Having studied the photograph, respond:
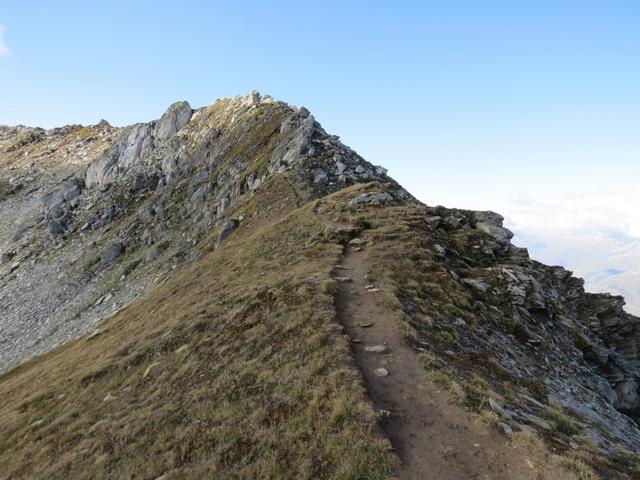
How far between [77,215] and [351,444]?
85.5m

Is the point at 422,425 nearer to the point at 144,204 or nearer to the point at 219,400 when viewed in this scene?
the point at 219,400

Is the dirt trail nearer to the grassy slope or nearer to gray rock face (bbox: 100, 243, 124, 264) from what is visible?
the grassy slope

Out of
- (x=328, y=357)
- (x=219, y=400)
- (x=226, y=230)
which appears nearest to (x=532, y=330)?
(x=328, y=357)

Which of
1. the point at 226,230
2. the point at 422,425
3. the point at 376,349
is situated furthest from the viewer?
the point at 226,230

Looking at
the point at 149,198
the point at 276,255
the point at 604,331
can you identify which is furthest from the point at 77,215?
the point at 604,331

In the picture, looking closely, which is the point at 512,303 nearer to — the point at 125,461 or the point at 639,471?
the point at 639,471

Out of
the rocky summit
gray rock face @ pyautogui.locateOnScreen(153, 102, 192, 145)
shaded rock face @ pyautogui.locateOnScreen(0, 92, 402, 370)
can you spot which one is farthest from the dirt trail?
gray rock face @ pyautogui.locateOnScreen(153, 102, 192, 145)

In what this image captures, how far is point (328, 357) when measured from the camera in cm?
1717

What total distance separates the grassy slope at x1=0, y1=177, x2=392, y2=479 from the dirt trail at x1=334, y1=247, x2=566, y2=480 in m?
0.76

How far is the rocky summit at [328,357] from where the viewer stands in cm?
1317

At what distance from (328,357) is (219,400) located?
444cm

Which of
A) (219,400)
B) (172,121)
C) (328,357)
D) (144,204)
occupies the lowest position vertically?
(219,400)

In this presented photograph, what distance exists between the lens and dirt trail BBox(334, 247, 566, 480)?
1160 centimetres

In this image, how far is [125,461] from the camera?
15195mm
